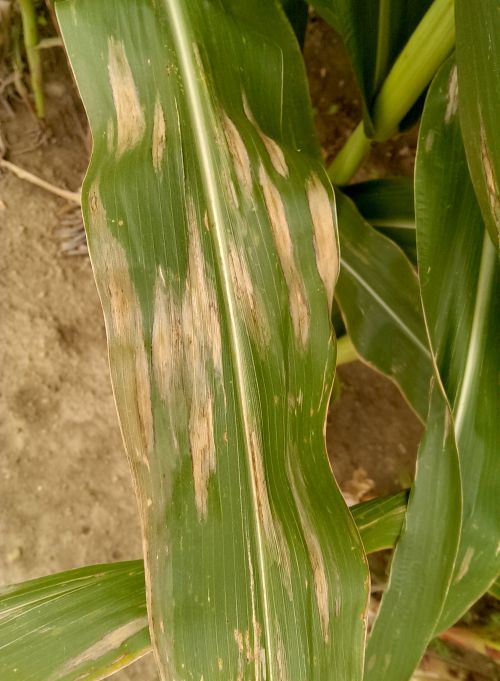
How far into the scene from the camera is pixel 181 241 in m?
0.44

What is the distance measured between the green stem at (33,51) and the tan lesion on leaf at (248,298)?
2.45ft

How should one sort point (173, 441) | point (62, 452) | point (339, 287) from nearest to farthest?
point (173, 441) → point (339, 287) → point (62, 452)

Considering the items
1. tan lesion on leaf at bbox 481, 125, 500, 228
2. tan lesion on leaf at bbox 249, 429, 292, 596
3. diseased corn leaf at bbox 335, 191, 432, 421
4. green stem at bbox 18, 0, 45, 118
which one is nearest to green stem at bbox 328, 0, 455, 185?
diseased corn leaf at bbox 335, 191, 432, 421

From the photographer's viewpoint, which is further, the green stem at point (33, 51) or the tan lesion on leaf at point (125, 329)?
the green stem at point (33, 51)

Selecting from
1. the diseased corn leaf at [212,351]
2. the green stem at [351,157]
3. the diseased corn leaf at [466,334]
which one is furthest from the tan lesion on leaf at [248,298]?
the green stem at [351,157]

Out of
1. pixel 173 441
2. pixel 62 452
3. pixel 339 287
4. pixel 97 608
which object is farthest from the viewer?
pixel 62 452

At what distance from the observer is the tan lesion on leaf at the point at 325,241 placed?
1.59ft

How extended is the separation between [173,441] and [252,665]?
19 cm

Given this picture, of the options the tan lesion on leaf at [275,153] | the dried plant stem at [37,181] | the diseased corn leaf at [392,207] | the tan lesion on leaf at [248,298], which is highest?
the tan lesion on leaf at [275,153]

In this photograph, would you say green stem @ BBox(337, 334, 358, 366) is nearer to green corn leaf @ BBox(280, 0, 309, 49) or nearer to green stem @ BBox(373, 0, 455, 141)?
green stem @ BBox(373, 0, 455, 141)

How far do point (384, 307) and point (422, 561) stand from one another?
0.31 m

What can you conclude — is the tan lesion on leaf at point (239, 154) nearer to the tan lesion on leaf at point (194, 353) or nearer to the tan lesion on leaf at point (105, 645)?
the tan lesion on leaf at point (194, 353)

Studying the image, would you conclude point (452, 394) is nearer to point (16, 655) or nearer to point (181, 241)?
point (181, 241)

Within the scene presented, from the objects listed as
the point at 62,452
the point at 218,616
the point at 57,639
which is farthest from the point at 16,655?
the point at 62,452
